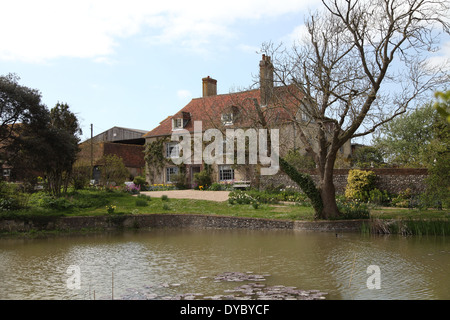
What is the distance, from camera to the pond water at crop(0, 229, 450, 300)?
7863 mm

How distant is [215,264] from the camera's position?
411 inches

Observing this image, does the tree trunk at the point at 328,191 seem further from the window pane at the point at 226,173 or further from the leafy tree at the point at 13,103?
the window pane at the point at 226,173

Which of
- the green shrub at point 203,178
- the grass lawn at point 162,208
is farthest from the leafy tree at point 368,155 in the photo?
the grass lawn at point 162,208

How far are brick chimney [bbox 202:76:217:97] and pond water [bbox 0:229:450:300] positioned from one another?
2425cm

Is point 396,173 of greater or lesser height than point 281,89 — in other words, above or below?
below

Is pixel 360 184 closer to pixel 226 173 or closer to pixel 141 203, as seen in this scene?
pixel 141 203

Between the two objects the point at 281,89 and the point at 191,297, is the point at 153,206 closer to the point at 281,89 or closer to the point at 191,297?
the point at 281,89

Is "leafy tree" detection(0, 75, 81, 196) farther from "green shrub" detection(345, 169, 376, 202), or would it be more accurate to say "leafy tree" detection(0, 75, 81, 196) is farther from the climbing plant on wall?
the climbing plant on wall

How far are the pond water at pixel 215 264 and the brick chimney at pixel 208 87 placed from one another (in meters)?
24.2

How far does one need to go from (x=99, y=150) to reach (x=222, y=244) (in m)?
28.3

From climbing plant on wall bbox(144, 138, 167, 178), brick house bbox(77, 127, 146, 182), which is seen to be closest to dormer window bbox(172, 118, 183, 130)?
climbing plant on wall bbox(144, 138, 167, 178)

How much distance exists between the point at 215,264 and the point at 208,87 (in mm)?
29653

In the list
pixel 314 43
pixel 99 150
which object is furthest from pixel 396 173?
pixel 99 150
